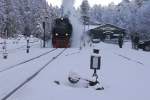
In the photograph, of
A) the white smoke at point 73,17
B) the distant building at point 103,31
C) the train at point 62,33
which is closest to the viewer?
the train at point 62,33

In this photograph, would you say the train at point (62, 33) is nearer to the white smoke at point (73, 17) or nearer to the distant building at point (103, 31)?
the white smoke at point (73, 17)

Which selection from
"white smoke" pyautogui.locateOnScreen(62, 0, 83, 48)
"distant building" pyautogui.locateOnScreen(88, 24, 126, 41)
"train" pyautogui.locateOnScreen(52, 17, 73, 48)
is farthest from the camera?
"distant building" pyautogui.locateOnScreen(88, 24, 126, 41)

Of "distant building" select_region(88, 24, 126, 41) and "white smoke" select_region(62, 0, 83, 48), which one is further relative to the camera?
"distant building" select_region(88, 24, 126, 41)

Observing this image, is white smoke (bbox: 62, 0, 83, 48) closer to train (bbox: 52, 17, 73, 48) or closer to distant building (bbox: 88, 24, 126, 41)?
train (bbox: 52, 17, 73, 48)

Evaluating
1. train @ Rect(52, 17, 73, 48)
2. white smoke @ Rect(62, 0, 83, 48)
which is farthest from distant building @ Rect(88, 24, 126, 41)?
train @ Rect(52, 17, 73, 48)

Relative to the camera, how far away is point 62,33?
47.8m

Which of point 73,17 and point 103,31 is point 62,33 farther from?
point 103,31

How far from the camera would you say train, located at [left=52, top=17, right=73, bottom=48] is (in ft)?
154

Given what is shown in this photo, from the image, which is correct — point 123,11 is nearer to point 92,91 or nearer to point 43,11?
point 43,11

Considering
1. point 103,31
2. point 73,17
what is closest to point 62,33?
point 73,17

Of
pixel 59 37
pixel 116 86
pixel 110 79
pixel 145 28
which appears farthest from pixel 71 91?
pixel 145 28

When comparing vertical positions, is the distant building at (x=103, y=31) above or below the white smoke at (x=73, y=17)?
below

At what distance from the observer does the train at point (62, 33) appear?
46.9 metres

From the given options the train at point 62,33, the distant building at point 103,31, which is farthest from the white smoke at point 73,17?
the distant building at point 103,31
